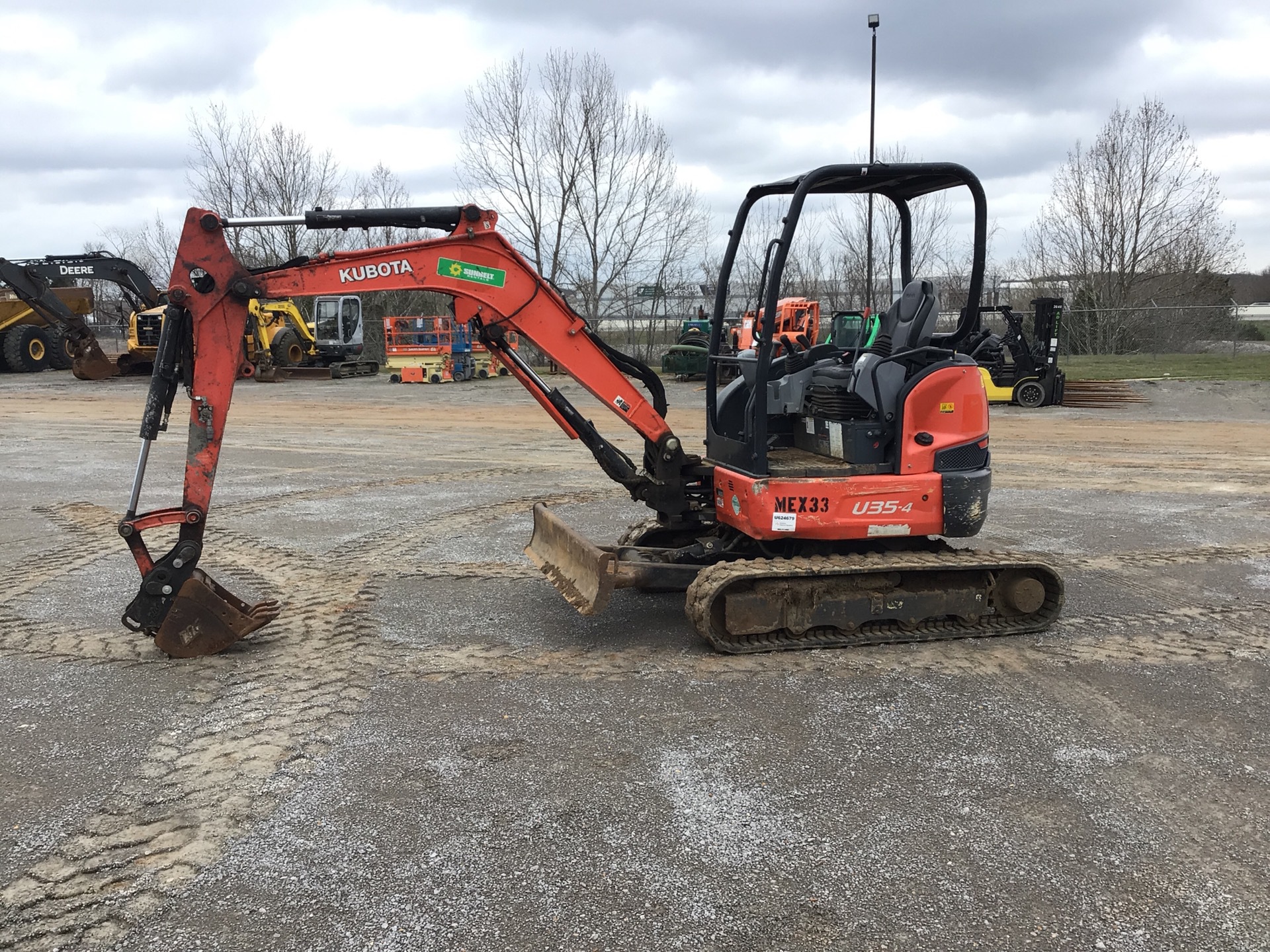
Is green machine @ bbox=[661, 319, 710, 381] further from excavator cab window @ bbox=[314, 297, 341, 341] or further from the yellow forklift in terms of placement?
excavator cab window @ bbox=[314, 297, 341, 341]

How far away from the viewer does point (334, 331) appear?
3072cm

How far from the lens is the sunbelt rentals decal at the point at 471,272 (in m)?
5.64

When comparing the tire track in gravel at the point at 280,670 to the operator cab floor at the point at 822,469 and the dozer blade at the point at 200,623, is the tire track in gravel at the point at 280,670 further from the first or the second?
the operator cab floor at the point at 822,469

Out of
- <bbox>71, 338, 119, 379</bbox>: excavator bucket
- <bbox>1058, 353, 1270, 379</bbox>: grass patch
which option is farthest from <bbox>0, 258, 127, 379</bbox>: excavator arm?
<bbox>1058, 353, 1270, 379</bbox>: grass patch

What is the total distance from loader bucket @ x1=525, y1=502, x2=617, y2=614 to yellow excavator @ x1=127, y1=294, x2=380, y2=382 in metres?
21.9

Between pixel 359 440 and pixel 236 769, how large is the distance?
11.4 metres

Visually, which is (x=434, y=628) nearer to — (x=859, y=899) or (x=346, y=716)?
(x=346, y=716)

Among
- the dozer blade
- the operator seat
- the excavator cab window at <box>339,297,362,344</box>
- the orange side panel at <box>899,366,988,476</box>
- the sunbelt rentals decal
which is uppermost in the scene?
the excavator cab window at <box>339,297,362,344</box>

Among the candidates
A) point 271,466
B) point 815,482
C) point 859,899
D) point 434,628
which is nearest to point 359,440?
point 271,466

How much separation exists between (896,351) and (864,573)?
1.39 m

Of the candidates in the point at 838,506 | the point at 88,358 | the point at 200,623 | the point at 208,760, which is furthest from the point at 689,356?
the point at 208,760

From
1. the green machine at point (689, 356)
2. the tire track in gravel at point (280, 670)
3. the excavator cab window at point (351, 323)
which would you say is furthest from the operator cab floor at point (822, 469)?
the excavator cab window at point (351, 323)

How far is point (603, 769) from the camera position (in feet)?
13.7

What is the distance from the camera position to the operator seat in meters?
5.79
